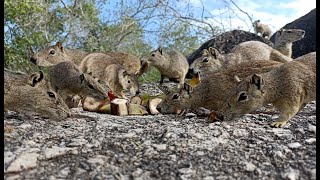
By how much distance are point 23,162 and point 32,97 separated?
3.98ft

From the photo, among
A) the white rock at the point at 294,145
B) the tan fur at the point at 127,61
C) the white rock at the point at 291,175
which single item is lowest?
the white rock at the point at 291,175

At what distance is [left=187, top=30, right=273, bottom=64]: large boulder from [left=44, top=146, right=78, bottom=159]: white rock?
23.1 ft

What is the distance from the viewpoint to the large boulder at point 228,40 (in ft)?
33.0

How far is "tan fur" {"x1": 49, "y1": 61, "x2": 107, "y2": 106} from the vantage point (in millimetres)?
5465

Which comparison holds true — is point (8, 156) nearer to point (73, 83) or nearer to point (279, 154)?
point (279, 154)

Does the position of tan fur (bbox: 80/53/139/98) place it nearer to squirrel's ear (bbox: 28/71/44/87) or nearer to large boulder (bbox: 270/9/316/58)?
squirrel's ear (bbox: 28/71/44/87)

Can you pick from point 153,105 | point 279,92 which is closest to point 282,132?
point 279,92

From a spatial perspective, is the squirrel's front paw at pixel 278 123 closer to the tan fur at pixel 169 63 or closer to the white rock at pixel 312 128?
the white rock at pixel 312 128

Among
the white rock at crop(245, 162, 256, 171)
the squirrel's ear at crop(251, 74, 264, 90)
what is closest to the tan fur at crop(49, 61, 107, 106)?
the squirrel's ear at crop(251, 74, 264, 90)

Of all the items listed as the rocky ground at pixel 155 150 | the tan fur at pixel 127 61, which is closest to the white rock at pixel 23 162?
the rocky ground at pixel 155 150

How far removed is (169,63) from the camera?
8.47 meters

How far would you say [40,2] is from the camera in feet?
35.1
